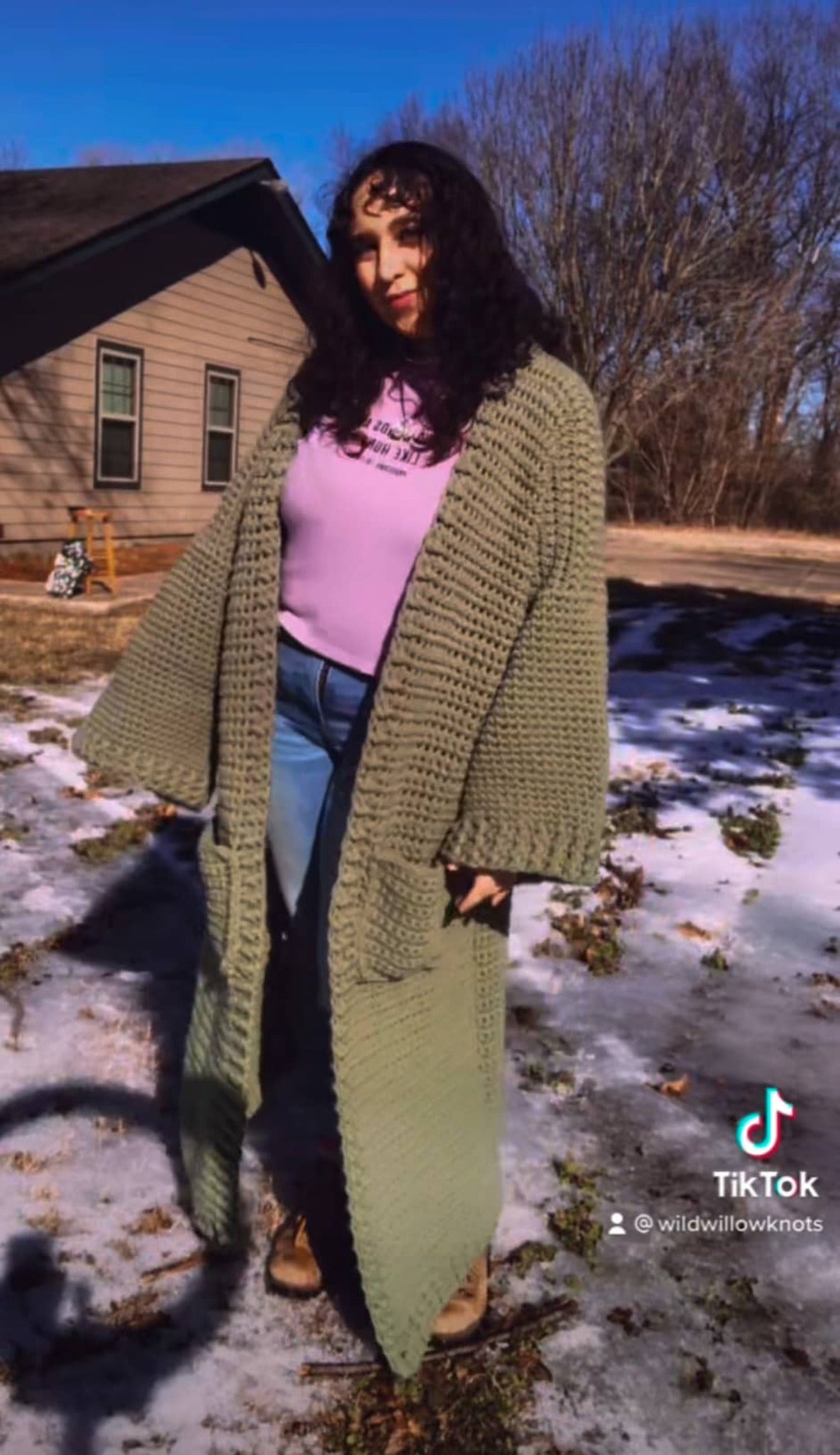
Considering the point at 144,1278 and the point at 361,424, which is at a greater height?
the point at 361,424

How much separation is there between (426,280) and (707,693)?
5.74 meters

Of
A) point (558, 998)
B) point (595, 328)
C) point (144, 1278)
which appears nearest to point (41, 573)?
point (558, 998)

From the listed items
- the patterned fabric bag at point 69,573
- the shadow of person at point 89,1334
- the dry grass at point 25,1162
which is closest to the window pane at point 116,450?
the patterned fabric bag at point 69,573

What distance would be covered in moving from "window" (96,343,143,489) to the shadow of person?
11.7 metres

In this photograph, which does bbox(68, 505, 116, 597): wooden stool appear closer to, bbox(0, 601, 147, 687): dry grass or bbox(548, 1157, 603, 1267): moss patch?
bbox(0, 601, 147, 687): dry grass

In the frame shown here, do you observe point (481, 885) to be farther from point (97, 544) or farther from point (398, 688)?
point (97, 544)

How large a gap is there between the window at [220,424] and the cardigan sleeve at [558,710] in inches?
526

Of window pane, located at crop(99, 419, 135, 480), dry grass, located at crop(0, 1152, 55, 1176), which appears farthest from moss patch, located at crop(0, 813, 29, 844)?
window pane, located at crop(99, 419, 135, 480)

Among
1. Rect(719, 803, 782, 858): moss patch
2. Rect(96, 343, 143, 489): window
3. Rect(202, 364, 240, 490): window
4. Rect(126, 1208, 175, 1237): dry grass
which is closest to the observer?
Rect(126, 1208, 175, 1237): dry grass

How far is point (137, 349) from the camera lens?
13180 millimetres

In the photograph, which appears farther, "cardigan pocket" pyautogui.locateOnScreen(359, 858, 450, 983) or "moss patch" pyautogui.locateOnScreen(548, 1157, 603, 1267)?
"moss patch" pyautogui.locateOnScreen(548, 1157, 603, 1267)

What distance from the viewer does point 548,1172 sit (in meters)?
2.55

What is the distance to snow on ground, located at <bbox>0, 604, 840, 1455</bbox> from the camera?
1.95m

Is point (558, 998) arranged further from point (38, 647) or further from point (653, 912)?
point (38, 647)
